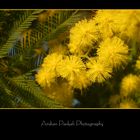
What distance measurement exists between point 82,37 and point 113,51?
113 mm

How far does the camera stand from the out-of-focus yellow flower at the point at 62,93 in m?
1.06

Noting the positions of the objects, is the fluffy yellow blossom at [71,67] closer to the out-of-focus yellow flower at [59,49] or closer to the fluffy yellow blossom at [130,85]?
the out-of-focus yellow flower at [59,49]

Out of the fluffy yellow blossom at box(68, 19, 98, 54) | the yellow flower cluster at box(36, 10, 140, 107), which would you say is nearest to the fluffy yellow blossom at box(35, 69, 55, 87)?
the yellow flower cluster at box(36, 10, 140, 107)

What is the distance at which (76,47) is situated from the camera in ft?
3.33

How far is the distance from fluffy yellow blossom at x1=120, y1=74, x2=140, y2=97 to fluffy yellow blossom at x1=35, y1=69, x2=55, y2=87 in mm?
231

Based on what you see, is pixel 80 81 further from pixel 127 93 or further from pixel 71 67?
pixel 127 93

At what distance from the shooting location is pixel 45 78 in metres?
1.02

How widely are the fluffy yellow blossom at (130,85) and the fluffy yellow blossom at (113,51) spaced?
0.18ft

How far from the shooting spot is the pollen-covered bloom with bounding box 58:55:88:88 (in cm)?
98

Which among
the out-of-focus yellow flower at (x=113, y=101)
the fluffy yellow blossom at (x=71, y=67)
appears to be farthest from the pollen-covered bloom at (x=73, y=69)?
the out-of-focus yellow flower at (x=113, y=101)

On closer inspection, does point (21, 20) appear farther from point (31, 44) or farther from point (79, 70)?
point (79, 70)
